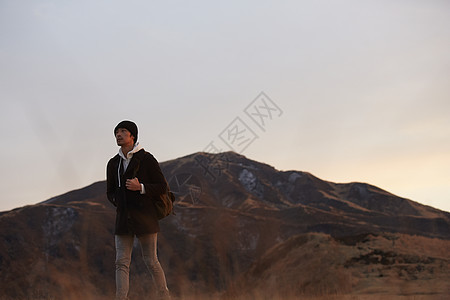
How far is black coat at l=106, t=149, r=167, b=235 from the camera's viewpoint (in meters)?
4.66

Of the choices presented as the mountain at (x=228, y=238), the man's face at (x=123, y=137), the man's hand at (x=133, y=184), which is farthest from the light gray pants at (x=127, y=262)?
the mountain at (x=228, y=238)

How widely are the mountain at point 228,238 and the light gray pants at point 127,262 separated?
10.8m

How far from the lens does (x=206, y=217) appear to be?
60.2 metres

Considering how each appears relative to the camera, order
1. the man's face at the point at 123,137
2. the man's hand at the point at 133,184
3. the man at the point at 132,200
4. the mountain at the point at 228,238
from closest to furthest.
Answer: the man's hand at the point at 133,184
the man at the point at 132,200
the man's face at the point at 123,137
the mountain at the point at 228,238

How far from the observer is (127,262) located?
4.72 m

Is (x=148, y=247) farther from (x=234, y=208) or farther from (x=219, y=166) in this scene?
(x=219, y=166)

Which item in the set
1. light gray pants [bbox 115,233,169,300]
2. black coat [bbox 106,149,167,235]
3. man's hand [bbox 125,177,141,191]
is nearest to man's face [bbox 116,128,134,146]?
black coat [bbox 106,149,167,235]

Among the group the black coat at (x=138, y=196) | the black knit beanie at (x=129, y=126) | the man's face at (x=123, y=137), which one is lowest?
the black coat at (x=138, y=196)

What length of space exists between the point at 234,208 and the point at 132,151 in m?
62.8

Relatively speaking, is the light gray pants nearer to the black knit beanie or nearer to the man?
the man

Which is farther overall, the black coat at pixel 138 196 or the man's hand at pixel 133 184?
the black coat at pixel 138 196

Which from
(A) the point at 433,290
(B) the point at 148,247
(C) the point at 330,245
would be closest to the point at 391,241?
(C) the point at 330,245

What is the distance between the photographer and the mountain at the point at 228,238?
61.7 ft

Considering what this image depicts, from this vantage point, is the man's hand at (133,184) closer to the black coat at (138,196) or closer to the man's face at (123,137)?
the black coat at (138,196)
